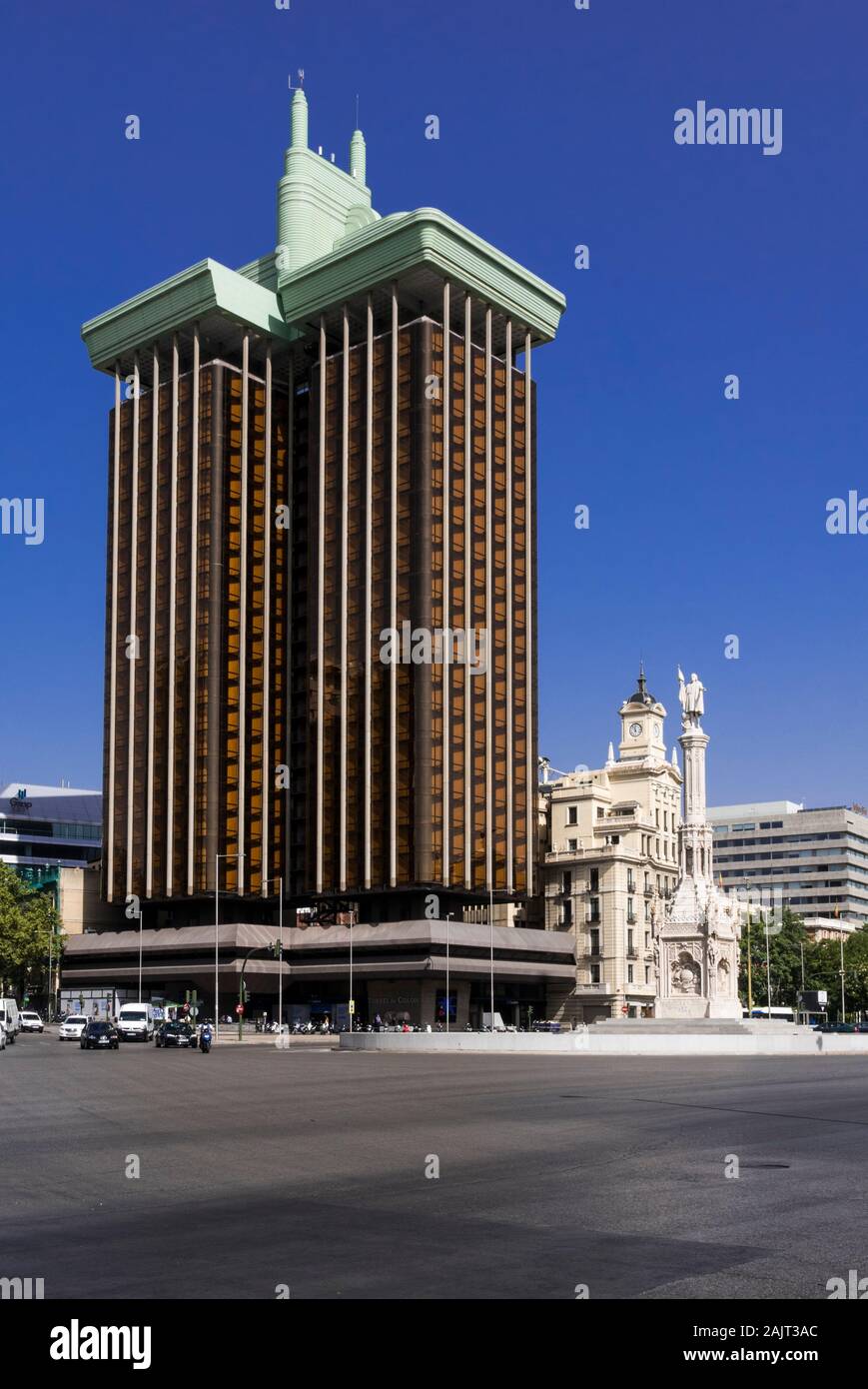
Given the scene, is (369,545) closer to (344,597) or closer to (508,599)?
(344,597)

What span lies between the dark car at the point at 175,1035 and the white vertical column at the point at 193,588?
4368cm

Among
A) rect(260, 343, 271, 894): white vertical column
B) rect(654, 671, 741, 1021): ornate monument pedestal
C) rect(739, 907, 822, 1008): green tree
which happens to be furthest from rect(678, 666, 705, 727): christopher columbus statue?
rect(739, 907, 822, 1008): green tree

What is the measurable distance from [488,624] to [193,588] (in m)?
25.4

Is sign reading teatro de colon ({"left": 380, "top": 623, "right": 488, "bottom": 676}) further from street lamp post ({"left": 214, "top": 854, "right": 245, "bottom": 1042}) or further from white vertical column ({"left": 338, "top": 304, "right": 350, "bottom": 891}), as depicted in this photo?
street lamp post ({"left": 214, "top": 854, "right": 245, "bottom": 1042})

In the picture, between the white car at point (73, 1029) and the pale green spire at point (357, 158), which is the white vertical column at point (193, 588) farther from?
the white car at point (73, 1029)

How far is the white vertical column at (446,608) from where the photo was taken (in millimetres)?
106062

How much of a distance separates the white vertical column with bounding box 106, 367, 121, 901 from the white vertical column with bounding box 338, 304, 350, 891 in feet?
80.8

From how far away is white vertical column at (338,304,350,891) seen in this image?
110 m

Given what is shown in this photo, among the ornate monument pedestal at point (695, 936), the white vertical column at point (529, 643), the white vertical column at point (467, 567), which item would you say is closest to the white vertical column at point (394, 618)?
the white vertical column at point (467, 567)

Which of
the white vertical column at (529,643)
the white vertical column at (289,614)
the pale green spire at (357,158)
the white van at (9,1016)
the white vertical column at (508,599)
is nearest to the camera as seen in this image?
the white van at (9,1016)
